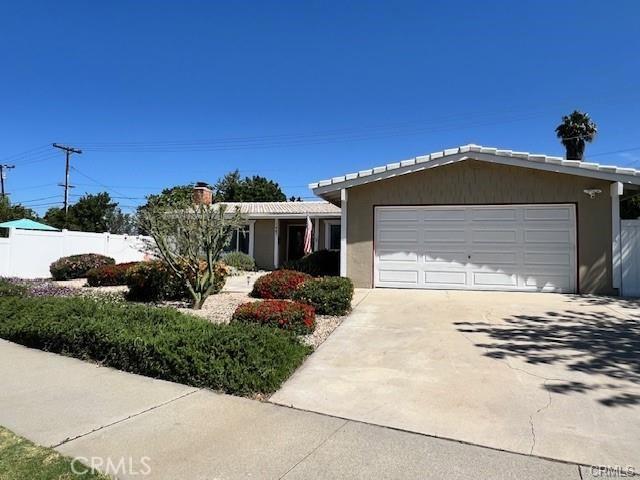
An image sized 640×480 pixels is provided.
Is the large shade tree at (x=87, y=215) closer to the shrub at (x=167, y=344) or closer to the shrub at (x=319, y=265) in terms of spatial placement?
A: the shrub at (x=319, y=265)

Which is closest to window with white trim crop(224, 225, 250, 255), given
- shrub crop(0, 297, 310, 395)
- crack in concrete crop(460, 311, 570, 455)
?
shrub crop(0, 297, 310, 395)

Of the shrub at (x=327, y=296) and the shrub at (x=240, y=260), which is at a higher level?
the shrub at (x=240, y=260)

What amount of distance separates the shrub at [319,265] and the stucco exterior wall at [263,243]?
610cm

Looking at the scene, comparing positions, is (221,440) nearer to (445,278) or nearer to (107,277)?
(445,278)

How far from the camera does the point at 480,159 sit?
1142cm

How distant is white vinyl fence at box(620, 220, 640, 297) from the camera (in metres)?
10.7

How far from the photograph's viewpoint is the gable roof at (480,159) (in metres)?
10.6

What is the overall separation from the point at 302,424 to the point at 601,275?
9855 mm

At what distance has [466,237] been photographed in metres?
11.9

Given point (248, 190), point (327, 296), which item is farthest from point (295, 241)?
point (248, 190)

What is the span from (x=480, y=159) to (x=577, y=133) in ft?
83.4

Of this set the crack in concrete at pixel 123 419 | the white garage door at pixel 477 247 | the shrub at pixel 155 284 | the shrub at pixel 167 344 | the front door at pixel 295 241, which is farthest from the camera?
the front door at pixel 295 241

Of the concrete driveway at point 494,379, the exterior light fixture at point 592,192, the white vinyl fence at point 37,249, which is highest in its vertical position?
the exterior light fixture at point 592,192

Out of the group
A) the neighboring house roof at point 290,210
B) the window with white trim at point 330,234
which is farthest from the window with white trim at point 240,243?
the window with white trim at point 330,234
